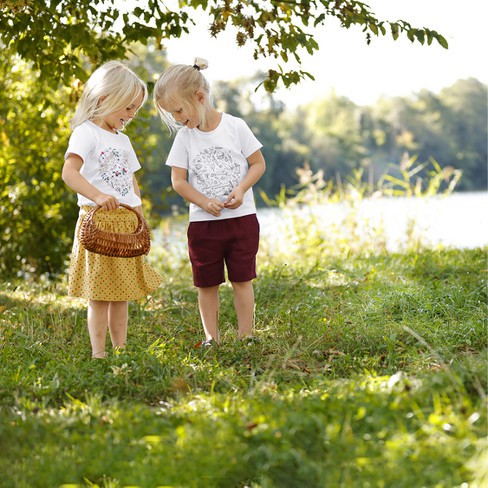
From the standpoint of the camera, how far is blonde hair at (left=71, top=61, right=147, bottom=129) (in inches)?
154

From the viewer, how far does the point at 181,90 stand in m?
4.08

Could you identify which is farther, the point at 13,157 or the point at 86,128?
the point at 13,157

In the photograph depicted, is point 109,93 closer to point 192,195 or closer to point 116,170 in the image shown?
point 116,170

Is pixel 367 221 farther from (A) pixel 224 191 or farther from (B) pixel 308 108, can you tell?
(B) pixel 308 108

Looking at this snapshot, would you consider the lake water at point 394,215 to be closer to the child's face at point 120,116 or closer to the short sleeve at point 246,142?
the short sleeve at point 246,142

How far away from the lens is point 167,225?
29.4ft

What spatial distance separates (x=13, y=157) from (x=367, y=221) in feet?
13.0

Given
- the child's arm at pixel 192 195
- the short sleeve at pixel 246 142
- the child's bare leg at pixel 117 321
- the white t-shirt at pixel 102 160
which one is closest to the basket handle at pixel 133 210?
the white t-shirt at pixel 102 160

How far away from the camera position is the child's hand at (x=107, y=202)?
3.64m

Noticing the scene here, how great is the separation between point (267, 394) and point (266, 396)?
0.15ft

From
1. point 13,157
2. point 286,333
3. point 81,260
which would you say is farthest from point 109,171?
point 13,157

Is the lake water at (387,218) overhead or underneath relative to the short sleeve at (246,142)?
underneath

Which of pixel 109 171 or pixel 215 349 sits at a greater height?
pixel 109 171

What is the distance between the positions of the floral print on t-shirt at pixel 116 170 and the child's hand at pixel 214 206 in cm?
46
